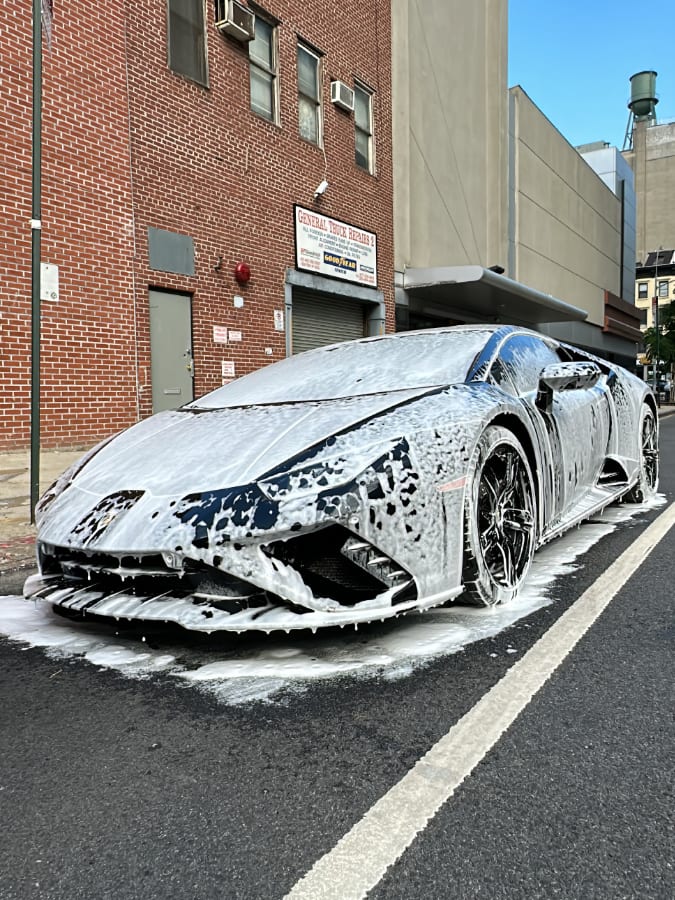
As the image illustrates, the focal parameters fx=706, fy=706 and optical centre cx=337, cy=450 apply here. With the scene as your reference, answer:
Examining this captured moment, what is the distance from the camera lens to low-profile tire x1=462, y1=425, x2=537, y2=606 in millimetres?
2773

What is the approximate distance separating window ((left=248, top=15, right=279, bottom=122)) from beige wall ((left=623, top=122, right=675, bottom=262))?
74.4 metres

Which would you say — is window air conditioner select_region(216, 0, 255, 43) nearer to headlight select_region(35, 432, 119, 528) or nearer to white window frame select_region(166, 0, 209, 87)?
white window frame select_region(166, 0, 209, 87)

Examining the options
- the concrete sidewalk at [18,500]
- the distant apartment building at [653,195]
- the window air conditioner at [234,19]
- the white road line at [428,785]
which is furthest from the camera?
the distant apartment building at [653,195]

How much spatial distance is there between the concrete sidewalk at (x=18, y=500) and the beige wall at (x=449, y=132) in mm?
9846

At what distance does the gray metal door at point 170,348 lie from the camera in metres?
9.95

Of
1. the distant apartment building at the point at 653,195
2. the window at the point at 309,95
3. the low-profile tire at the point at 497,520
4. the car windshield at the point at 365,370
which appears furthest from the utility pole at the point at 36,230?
the distant apartment building at the point at 653,195

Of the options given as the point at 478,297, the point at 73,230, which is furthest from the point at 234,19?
the point at 478,297

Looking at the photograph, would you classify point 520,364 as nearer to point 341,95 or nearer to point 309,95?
point 309,95

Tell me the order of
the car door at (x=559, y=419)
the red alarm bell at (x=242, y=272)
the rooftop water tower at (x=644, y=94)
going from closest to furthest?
the car door at (x=559, y=419) < the red alarm bell at (x=242, y=272) < the rooftop water tower at (x=644, y=94)

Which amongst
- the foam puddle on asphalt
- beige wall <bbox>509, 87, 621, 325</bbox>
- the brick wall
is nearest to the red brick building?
the brick wall

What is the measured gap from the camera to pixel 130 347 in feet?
31.3

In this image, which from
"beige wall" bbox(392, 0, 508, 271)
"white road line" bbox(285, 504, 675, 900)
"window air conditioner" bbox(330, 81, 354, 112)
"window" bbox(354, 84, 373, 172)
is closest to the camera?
"white road line" bbox(285, 504, 675, 900)

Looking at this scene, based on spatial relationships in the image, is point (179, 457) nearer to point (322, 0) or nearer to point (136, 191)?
point (136, 191)

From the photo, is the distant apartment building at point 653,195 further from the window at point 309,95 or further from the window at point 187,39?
the window at point 187,39
